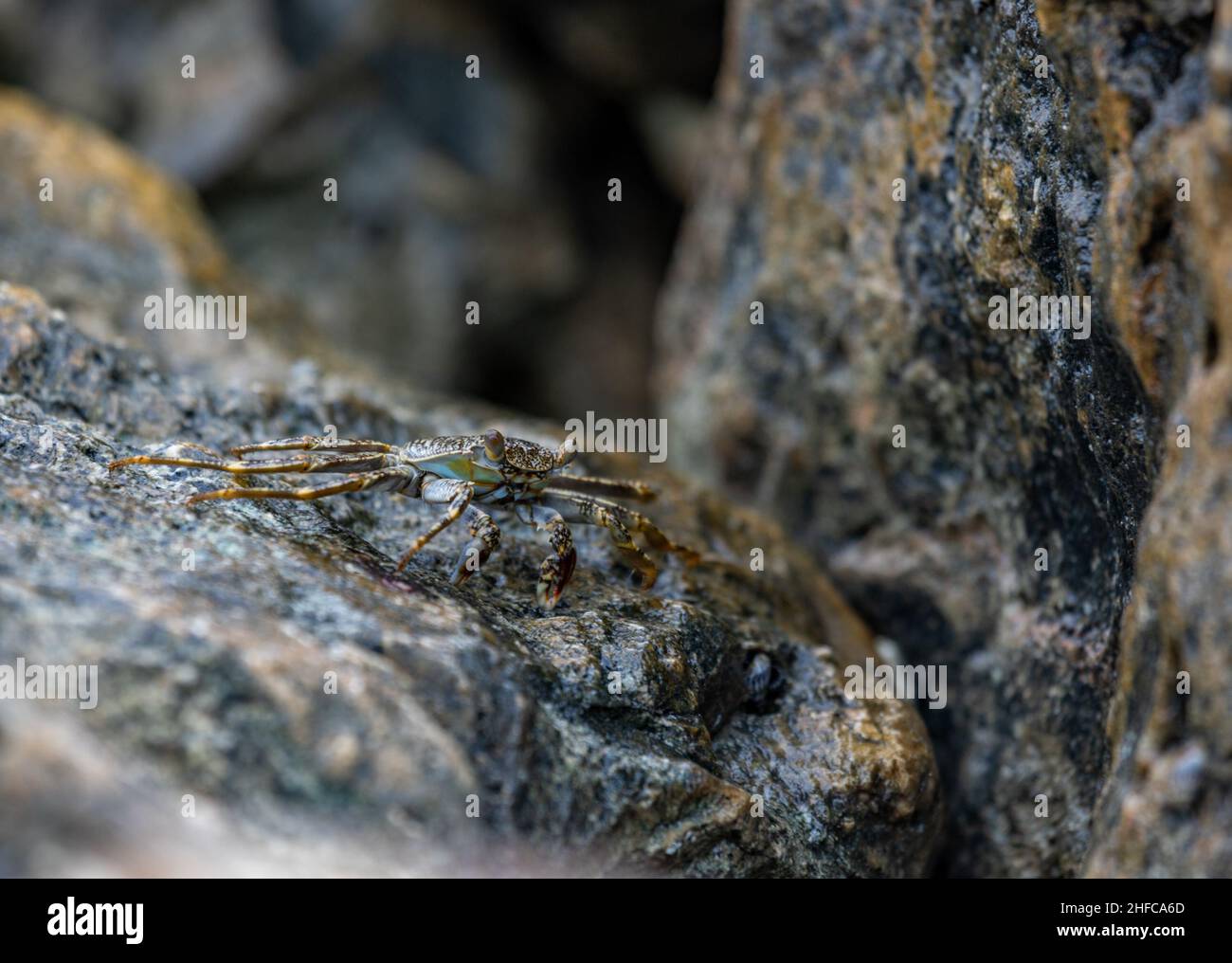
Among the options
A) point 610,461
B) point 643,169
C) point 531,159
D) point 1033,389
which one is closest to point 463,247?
point 531,159

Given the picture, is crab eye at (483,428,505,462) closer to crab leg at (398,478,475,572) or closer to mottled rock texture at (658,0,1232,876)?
crab leg at (398,478,475,572)

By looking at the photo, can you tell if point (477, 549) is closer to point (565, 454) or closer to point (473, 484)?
point (473, 484)

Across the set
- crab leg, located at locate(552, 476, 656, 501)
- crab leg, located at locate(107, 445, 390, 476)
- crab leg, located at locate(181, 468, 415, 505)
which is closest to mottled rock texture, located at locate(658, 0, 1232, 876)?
crab leg, located at locate(552, 476, 656, 501)

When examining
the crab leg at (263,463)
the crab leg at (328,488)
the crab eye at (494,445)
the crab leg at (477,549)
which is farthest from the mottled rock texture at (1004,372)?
the crab leg at (263,463)

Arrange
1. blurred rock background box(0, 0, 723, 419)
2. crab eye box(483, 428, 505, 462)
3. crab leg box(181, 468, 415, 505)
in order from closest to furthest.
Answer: crab leg box(181, 468, 415, 505) < crab eye box(483, 428, 505, 462) < blurred rock background box(0, 0, 723, 419)

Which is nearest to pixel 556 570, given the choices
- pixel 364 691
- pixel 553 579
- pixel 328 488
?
pixel 553 579
